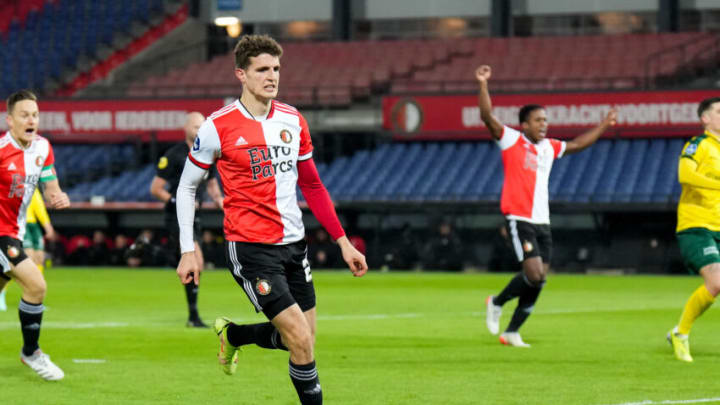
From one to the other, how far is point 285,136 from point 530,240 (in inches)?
224

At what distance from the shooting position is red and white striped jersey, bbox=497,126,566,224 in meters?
13.0

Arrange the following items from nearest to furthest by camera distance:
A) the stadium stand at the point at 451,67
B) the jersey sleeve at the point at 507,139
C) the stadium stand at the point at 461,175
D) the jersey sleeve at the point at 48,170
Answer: the jersey sleeve at the point at 48,170
the jersey sleeve at the point at 507,139
the stadium stand at the point at 461,175
the stadium stand at the point at 451,67

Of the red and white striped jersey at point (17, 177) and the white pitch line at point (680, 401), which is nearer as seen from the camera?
the white pitch line at point (680, 401)

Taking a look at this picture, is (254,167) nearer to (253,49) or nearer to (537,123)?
(253,49)

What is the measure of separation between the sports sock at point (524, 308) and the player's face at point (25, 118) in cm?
516

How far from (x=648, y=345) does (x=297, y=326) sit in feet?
21.1

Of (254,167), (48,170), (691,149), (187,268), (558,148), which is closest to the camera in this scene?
(187,268)

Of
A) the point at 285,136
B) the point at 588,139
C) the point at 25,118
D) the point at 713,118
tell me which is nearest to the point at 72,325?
the point at 25,118

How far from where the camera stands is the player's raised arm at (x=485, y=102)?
11859 millimetres

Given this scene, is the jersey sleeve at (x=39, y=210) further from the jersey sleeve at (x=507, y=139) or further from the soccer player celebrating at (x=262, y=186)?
the soccer player celebrating at (x=262, y=186)

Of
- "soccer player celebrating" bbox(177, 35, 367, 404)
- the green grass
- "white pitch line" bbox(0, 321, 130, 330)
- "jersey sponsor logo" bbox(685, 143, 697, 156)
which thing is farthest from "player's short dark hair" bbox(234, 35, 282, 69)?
"white pitch line" bbox(0, 321, 130, 330)

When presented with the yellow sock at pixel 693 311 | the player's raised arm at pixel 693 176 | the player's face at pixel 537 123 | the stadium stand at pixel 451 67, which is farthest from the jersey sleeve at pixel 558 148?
the stadium stand at pixel 451 67

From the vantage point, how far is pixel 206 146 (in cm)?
761

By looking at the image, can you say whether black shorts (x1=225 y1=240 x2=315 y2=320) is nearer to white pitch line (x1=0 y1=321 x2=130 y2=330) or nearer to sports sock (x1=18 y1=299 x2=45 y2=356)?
sports sock (x1=18 y1=299 x2=45 y2=356)
